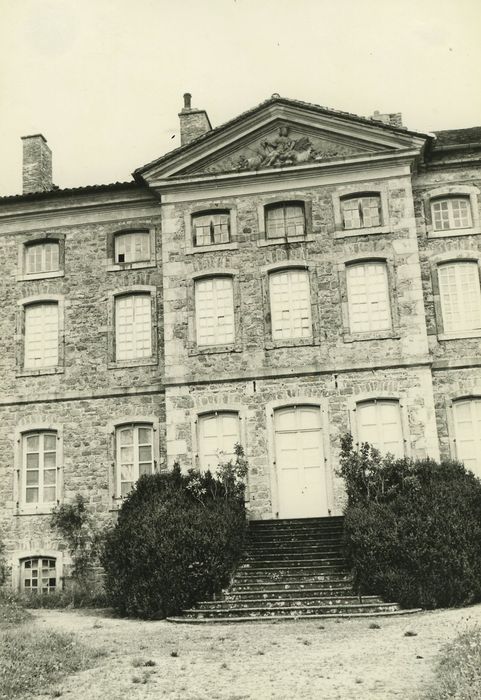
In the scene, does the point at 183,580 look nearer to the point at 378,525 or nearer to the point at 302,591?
the point at 302,591

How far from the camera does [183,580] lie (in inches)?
526

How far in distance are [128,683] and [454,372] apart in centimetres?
1128

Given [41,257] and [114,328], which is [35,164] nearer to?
[41,257]

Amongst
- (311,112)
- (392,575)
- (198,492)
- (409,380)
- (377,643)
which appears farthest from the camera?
(311,112)

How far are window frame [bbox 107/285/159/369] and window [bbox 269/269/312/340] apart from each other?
9.32 ft

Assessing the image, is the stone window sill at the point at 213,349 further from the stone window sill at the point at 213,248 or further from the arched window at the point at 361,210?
the arched window at the point at 361,210

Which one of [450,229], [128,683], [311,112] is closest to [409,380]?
[450,229]

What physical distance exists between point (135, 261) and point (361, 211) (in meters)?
5.43

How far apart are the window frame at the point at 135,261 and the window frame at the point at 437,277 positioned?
21.1 feet

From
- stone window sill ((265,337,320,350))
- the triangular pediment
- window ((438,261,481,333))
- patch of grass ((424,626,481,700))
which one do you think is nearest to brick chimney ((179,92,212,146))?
the triangular pediment

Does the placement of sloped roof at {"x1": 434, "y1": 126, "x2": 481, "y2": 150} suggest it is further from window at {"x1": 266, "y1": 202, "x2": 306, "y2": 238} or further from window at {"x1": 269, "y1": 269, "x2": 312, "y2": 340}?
window at {"x1": 269, "y1": 269, "x2": 312, "y2": 340}

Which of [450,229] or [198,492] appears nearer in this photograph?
[198,492]

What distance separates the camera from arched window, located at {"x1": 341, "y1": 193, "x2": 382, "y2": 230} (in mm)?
18359

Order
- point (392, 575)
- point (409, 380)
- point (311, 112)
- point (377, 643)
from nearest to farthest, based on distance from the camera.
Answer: point (377, 643) → point (392, 575) → point (409, 380) → point (311, 112)
